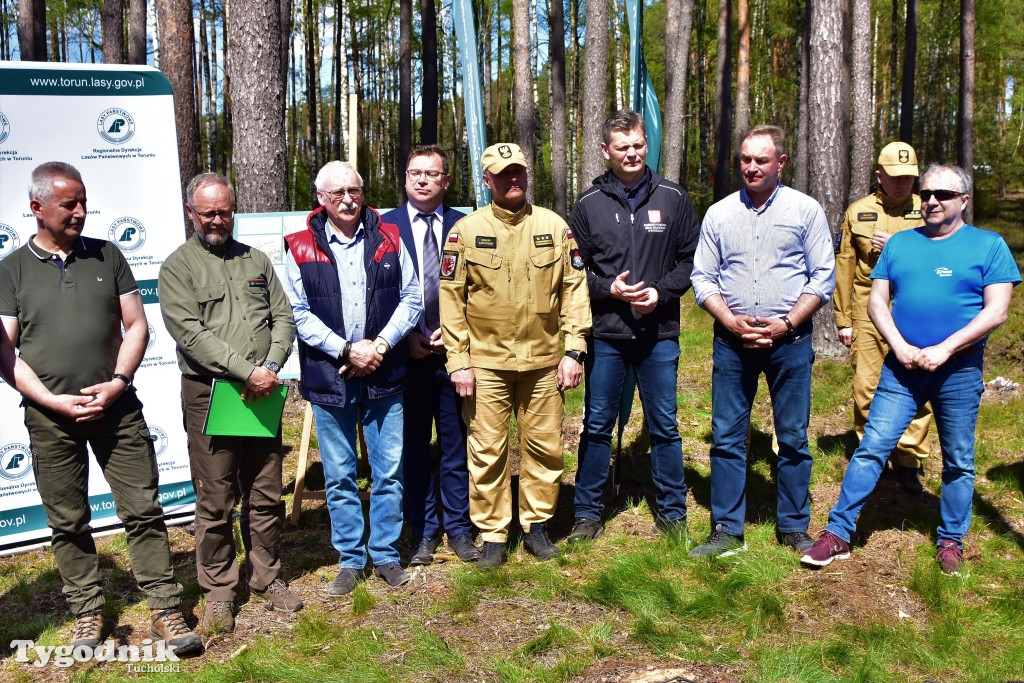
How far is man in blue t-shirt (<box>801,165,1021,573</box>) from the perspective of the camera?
3.97 metres

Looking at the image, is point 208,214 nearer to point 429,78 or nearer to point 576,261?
point 576,261

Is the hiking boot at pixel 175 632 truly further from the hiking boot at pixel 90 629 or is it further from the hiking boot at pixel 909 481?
the hiking boot at pixel 909 481

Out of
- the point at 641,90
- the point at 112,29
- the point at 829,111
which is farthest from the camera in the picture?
the point at 112,29

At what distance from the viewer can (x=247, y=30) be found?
6.06 metres

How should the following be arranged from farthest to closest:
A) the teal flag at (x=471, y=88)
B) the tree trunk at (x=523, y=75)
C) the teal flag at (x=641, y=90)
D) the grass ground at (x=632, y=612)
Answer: the tree trunk at (x=523, y=75) → the teal flag at (x=641, y=90) → the teal flag at (x=471, y=88) → the grass ground at (x=632, y=612)

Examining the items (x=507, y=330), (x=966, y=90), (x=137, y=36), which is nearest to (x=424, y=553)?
(x=507, y=330)

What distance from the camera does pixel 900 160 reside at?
5.13m

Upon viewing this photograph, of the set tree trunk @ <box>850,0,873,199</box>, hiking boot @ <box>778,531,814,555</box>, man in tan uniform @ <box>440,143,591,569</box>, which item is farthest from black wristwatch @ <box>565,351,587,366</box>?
tree trunk @ <box>850,0,873,199</box>

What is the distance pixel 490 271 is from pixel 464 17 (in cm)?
515

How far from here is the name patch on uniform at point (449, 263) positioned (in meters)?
4.18

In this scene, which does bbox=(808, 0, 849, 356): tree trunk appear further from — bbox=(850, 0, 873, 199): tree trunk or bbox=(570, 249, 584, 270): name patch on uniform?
bbox=(570, 249, 584, 270): name patch on uniform

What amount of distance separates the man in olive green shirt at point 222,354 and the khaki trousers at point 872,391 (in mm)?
3791

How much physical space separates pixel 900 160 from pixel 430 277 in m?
3.12

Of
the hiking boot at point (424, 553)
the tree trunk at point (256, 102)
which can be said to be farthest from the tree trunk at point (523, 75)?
the hiking boot at point (424, 553)
